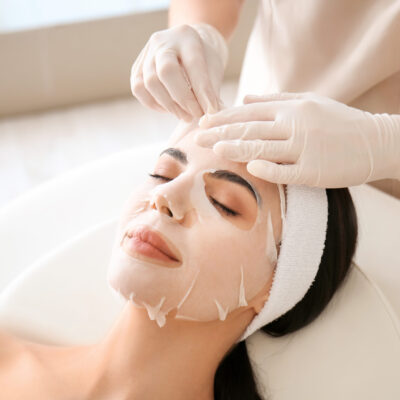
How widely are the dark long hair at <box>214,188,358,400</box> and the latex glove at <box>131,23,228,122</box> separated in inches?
14.6

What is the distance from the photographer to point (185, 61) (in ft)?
4.76

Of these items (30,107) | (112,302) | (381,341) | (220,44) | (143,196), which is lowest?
(30,107)

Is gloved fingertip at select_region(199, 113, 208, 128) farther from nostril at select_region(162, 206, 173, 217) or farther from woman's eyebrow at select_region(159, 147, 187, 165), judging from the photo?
nostril at select_region(162, 206, 173, 217)

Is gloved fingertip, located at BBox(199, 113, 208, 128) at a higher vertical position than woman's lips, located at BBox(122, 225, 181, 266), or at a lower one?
higher

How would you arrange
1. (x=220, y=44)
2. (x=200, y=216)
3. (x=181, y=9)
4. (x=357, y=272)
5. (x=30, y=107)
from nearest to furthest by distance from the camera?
(x=200, y=216) < (x=357, y=272) < (x=220, y=44) < (x=181, y=9) < (x=30, y=107)

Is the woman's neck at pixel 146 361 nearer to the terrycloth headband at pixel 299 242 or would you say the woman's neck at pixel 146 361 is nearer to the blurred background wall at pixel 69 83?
the terrycloth headband at pixel 299 242

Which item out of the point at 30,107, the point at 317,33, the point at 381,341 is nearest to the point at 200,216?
the point at 381,341

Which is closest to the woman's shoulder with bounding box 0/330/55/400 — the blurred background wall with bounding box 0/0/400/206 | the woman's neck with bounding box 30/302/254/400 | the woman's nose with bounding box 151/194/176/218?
the woman's neck with bounding box 30/302/254/400

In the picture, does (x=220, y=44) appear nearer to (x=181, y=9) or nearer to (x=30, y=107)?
(x=181, y=9)

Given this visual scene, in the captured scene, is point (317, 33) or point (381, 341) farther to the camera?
point (317, 33)

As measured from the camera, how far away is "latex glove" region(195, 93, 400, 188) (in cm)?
122

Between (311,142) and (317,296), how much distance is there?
1.26 feet

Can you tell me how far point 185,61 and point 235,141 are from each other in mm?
327

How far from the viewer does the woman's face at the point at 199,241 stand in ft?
3.87
